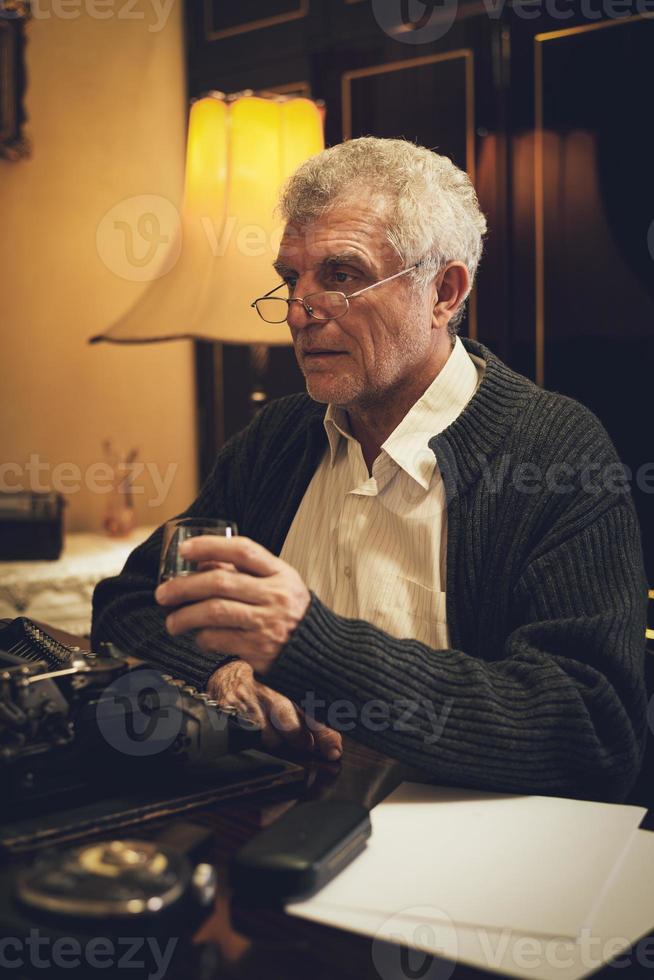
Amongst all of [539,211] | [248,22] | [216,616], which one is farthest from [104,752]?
[248,22]

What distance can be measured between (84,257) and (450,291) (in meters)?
2.02

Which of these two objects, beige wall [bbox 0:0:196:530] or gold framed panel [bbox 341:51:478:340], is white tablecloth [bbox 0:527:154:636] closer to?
beige wall [bbox 0:0:196:530]

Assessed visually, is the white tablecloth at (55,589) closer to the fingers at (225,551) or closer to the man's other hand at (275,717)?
the man's other hand at (275,717)

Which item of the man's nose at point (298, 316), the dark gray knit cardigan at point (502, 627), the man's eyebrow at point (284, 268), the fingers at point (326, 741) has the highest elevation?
the man's eyebrow at point (284, 268)

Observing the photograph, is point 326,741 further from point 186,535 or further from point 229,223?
point 229,223

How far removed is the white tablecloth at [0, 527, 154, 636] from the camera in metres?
2.72

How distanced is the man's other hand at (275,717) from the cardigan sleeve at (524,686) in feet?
0.17

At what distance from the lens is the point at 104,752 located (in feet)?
3.31

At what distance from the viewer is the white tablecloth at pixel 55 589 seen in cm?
272

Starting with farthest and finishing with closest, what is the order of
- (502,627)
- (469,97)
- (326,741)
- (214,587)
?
(469,97), (502,627), (326,741), (214,587)

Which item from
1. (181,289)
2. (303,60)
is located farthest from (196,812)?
(303,60)

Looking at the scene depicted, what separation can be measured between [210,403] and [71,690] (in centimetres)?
271

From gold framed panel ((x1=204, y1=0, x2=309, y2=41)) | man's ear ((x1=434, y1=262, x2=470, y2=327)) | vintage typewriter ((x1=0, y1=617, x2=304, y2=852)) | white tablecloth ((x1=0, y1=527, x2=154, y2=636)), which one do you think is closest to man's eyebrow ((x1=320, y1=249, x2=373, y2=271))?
man's ear ((x1=434, y1=262, x2=470, y2=327))

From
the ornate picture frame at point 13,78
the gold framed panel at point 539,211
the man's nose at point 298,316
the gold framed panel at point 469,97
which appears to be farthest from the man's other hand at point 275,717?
the ornate picture frame at point 13,78
